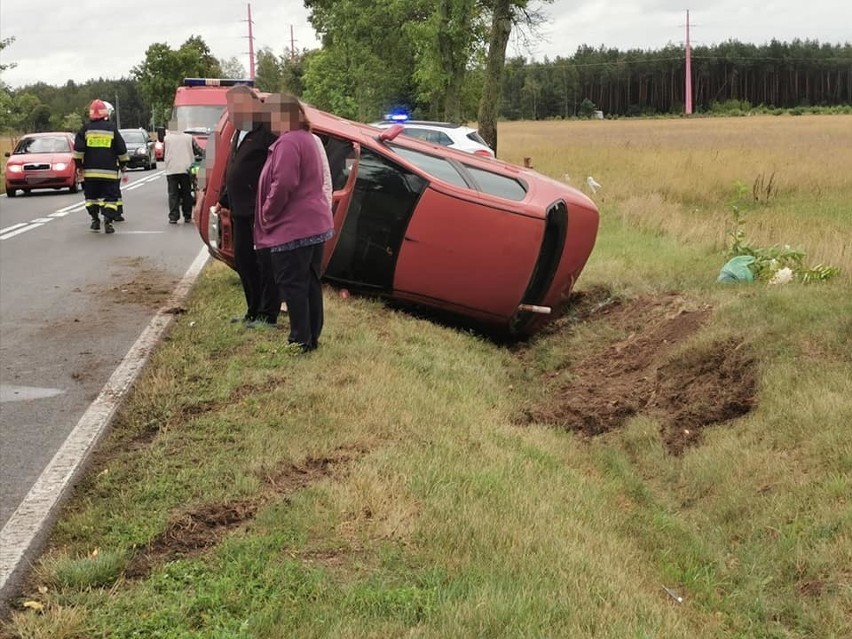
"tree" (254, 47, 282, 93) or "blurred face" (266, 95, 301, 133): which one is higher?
"tree" (254, 47, 282, 93)

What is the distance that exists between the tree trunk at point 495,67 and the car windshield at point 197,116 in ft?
20.9

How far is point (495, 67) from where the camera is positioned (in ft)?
70.7

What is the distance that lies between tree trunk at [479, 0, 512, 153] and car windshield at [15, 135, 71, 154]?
10341mm

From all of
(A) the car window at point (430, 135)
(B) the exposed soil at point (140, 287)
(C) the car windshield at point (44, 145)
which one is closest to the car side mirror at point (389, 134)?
(B) the exposed soil at point (140, 287)

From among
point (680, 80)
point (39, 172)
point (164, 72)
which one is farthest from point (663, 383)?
point (680, 80)

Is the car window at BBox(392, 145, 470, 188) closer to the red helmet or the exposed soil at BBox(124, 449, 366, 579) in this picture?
the exposed soil at BBox(124, 449, 366, 579)

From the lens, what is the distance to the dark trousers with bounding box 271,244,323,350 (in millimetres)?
5801

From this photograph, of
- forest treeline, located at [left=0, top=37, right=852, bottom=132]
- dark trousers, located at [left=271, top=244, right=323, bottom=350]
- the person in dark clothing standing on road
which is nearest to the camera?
dark trousers, located at [left=271, top=244, right=323, bottom=350]

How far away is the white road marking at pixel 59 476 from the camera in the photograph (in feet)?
11.6

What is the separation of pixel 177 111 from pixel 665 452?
18175mm

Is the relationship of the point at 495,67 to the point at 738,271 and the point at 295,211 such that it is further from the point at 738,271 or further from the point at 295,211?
the point at 295,211

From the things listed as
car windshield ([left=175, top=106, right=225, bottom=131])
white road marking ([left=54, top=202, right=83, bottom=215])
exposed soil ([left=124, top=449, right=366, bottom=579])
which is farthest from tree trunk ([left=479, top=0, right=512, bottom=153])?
exposed soil ([left=124, top=449, right=366, bottom=579])

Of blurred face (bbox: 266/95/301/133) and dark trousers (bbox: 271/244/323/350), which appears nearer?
blurred face (bbox: 266/95/301/133)

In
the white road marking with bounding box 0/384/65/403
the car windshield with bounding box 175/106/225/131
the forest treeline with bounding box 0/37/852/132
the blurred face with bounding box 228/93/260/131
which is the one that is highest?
the forest treeline with bounding box 0/37/852/132
